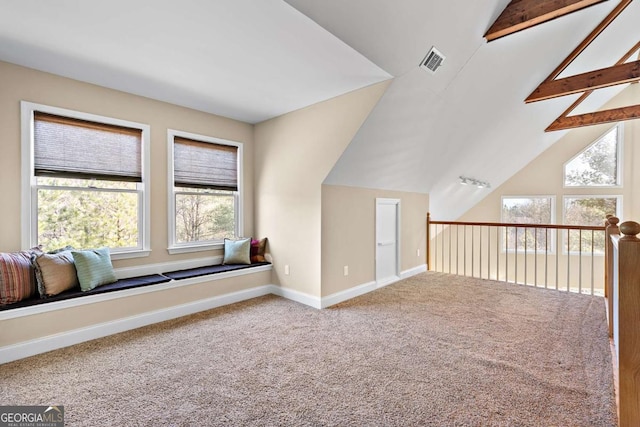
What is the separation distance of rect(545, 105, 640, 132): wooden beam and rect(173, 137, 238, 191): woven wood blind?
6.09 metres

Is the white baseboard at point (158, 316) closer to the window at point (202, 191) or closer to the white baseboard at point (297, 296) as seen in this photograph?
the white baseboard at point (297, 296)

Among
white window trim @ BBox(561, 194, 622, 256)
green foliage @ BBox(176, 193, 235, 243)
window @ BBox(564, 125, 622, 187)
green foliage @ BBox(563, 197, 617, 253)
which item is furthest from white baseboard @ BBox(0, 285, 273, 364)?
window @ BBox(564, 125, 622, 187)

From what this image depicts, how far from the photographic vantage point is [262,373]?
2152 millimetres

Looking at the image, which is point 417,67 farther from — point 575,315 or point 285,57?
point 575,315

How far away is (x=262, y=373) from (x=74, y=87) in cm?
326

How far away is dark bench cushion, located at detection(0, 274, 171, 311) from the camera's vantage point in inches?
95.1

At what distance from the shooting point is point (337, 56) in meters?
2.45

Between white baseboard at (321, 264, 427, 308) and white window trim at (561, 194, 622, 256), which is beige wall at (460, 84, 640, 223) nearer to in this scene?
white window trim at (561, 194, 622, 256)

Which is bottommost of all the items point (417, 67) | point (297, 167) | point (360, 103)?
point (297, 167)

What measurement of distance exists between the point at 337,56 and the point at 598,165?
23.8 feet

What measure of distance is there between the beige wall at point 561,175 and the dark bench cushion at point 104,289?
6469mm

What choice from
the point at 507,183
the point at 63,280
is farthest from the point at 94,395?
the point at 507,183

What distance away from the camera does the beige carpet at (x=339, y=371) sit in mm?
1723

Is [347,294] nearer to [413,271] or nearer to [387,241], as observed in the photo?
[387,241]
